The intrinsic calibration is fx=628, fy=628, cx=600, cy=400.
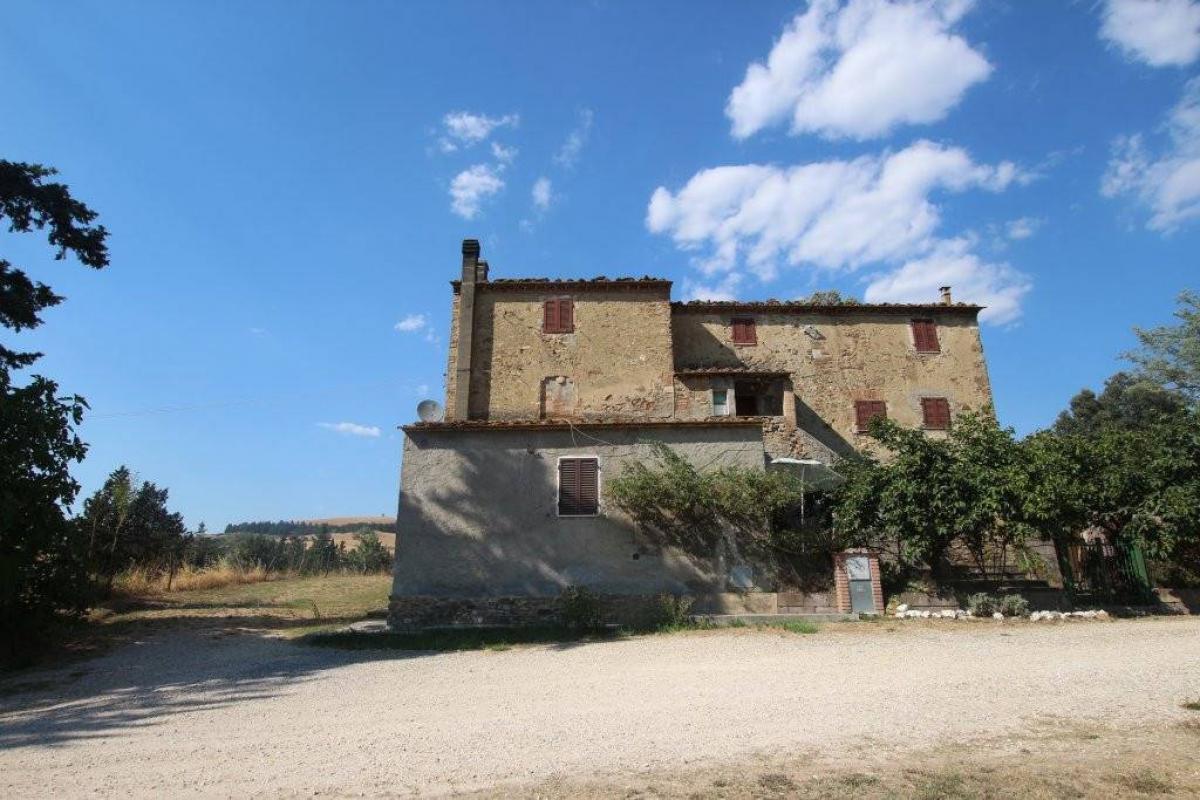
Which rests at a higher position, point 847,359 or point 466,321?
point 466,321

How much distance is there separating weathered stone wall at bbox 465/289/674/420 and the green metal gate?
1170 cm

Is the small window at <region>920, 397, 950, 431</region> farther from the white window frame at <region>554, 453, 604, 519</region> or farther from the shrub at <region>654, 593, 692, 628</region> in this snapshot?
the white window frame at <region>554, 453, 604, 519</region>

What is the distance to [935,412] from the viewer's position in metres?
23.5

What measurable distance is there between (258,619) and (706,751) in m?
14.1

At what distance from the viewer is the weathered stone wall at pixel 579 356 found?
21.8m

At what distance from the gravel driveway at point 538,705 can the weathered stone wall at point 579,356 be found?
37.3 feet

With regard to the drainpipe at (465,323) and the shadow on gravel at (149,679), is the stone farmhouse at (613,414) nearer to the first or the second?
the drainpipe at (465,323)

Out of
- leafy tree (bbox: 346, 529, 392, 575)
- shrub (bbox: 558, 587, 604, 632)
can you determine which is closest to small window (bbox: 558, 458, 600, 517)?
shrub (bbox: 558, 587, 604, 632)

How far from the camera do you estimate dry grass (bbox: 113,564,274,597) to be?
18562 millimetres

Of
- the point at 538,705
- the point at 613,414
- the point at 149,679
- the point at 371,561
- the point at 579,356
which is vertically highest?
the point at 579,356

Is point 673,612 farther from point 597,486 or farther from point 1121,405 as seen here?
point 1121,405

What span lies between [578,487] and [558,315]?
9.71 metres

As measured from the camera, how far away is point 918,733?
215 inches

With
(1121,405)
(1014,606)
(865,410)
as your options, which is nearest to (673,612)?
(1014,606)
